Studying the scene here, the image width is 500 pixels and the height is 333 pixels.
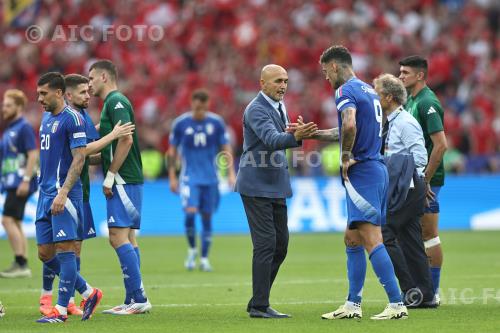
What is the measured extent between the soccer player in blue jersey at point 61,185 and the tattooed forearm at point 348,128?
8.44 ft

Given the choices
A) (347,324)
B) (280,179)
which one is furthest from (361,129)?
(347,324)

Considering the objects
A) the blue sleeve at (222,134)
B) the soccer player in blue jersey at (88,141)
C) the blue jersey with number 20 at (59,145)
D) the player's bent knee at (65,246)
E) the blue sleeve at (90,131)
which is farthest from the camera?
the blue sleeve at (222,134)

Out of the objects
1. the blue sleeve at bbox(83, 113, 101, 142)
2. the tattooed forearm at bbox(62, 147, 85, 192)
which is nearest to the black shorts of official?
the blue sleeve at bbox(83, 113, 101, 142)

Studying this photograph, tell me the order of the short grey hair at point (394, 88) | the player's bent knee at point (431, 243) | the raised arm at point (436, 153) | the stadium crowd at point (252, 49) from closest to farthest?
1. the short grey hair at point (394, 88)
2. the raised arm at point (436, 153)
3. the player's bent knee at point (431, 243)
4. the stadium crowd at point (252, 49)

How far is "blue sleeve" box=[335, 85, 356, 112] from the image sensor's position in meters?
10.4

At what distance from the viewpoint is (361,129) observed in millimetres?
10664

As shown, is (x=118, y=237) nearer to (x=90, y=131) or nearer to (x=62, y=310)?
(x=62, y=310)

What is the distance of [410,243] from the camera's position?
1205cm

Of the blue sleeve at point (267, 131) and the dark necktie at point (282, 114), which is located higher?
the dark necktie at point (282, 114)

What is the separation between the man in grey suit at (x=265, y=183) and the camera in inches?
429

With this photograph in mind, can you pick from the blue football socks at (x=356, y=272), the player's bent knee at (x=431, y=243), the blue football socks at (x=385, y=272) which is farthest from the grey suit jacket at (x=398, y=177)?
the blue football socks at (x=385, y=272)

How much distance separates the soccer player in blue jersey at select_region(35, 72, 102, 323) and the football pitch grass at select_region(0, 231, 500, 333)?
0.43 m

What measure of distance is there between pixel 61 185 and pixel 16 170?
648 cm

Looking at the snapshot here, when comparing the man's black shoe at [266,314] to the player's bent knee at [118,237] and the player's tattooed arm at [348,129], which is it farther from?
the player's tattooed arm at [348,129]
